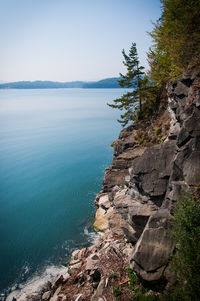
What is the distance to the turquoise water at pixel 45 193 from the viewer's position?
1955 centimetres

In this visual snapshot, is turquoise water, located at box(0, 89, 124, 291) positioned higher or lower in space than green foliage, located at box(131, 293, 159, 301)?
lower

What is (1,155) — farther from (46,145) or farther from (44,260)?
(44,260)

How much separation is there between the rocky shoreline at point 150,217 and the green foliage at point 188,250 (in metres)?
0.79

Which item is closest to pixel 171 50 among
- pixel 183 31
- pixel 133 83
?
pixel 183 31

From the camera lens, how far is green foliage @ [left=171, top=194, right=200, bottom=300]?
21.4 feet

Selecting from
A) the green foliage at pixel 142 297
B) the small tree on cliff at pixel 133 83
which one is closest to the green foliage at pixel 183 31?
the small tree on cliff at pixel 133 83

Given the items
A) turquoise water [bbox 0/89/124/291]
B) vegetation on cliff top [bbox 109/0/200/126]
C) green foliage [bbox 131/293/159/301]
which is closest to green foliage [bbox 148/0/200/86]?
vegetation on cliff top [bbox 109/0/200/126]

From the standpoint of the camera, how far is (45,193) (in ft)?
104

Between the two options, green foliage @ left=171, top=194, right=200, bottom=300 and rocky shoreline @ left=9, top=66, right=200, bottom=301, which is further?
rocky shoreline @ left=9, top=66, right=200, bottom=301

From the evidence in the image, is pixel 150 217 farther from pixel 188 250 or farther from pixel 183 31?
pixel 183 31

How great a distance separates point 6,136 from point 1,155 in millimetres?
18248

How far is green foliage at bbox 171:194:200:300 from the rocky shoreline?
79cm

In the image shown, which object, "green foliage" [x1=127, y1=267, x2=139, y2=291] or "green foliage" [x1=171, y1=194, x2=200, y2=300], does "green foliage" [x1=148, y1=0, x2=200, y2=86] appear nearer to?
"green foliage" [x1=171, y1=194, x2=200, y2=300]

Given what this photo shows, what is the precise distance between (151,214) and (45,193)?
24602 millimetres
